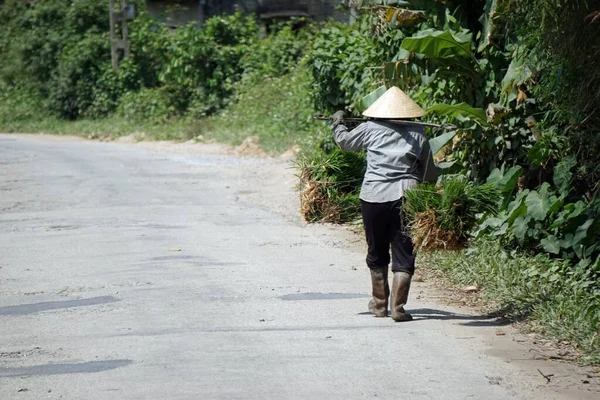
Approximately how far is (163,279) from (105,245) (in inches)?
86.0

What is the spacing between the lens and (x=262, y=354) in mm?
6723

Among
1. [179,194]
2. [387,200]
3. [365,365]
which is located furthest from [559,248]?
[179,194]

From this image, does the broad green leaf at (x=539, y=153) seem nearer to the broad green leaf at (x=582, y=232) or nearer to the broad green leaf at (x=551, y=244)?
the broad green leaf at (x=551, y=244)

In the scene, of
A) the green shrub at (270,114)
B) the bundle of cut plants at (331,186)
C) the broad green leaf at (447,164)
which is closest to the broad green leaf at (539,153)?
the broad green leaf at (447,164)

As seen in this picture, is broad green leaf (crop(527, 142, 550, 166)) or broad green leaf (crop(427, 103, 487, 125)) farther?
broad green leaf (crop(427, 103, 487, 125))

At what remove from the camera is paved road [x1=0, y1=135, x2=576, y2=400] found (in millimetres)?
6074

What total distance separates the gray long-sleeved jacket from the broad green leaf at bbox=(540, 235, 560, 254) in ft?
5.28

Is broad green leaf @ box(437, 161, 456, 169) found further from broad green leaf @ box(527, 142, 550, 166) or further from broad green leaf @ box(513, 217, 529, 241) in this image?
broad green leaf @ box(513, 217, 529, 241)

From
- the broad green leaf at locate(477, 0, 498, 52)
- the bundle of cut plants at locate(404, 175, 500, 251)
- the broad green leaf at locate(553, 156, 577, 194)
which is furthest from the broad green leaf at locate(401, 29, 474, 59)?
the broad green leaf at locate(553, 156, 577, 194)

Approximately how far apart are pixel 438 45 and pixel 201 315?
3987 millimetres

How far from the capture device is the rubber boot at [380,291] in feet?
26.2

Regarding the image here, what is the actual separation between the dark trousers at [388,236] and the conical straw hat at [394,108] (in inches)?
28.1

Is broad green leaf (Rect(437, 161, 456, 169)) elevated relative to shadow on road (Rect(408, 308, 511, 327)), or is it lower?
elevated

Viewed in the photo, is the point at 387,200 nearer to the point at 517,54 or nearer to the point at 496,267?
the point at 496,267
